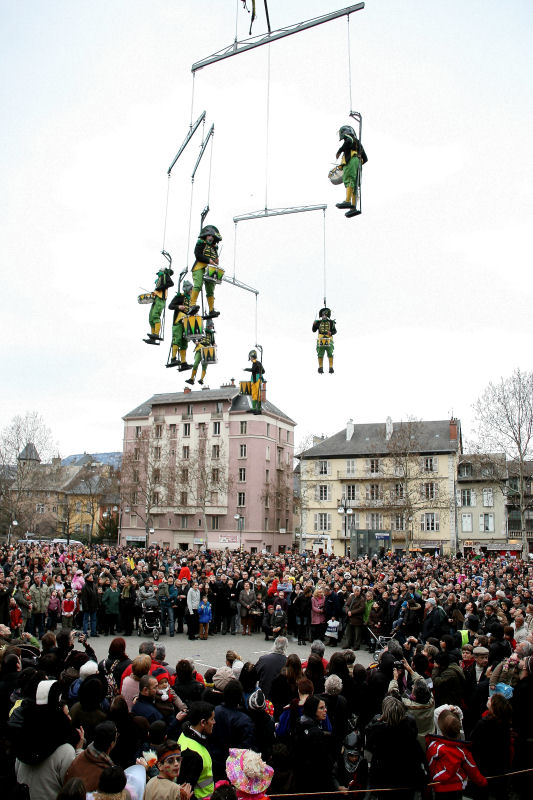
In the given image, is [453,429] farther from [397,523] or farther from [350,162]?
[350,162]

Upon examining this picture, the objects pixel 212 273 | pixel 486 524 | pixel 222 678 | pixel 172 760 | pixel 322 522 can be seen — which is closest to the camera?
pixel 172 760

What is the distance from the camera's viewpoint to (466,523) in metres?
58.0

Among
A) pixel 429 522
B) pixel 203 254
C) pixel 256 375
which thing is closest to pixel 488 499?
pixel 429 522

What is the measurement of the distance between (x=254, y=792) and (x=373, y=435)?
57.6 meters

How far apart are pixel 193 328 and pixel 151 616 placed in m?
7.13

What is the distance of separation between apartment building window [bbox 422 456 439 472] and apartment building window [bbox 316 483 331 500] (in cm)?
926

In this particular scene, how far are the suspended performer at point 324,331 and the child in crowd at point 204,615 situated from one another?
22.5 feet

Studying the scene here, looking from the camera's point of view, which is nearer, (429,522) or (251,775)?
(251,775)

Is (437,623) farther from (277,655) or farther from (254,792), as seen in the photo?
(254,792)

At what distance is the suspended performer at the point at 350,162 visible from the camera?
11641mm

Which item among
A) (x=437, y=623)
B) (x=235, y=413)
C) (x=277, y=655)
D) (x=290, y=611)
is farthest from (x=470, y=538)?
(x=277, y=655)

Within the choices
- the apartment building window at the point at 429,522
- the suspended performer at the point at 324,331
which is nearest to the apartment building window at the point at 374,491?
the apartment building window at the point at 429,522

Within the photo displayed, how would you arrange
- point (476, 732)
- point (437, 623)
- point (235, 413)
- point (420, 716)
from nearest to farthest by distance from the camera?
point (476, 732) → point (420, 716) → point (437, 623) → point (235, 413)

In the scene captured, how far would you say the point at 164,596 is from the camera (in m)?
16.8
